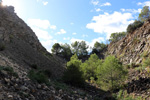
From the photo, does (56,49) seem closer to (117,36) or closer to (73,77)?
(117,36)

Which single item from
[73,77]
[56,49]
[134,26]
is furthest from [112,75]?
[56,49]

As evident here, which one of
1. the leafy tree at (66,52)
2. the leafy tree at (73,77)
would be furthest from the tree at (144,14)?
the leafy tree at (66,52)

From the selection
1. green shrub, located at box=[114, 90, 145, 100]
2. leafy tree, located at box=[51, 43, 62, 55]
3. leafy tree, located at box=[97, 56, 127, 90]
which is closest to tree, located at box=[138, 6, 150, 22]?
leafy tree, located at box=[97, 56, 127, 90]

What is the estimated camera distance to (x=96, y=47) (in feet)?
269

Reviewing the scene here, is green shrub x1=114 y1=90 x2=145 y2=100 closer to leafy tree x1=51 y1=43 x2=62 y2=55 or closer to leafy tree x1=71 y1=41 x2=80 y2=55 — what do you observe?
leafy tree x1=51 y1=43 x2=62 y2=55

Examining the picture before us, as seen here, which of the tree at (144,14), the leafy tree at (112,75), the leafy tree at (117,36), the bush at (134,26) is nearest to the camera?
the leafy tree at (112,75)

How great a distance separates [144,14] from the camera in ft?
145

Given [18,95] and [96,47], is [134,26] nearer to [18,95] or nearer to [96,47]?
[96,47]

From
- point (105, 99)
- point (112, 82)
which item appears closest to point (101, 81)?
point (112, 82)

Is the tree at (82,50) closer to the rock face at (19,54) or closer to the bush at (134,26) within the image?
the bush at (134,26)

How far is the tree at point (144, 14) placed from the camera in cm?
4288

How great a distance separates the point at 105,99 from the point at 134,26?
34.5 meters

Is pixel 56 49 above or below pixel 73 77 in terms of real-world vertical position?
above

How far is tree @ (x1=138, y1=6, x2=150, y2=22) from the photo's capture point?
42875mm
